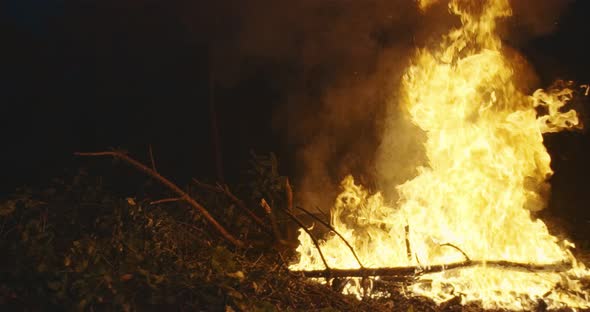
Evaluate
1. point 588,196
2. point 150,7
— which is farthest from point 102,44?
point 588,196

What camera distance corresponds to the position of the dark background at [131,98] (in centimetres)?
627

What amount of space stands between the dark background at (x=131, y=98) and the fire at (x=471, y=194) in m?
1.42

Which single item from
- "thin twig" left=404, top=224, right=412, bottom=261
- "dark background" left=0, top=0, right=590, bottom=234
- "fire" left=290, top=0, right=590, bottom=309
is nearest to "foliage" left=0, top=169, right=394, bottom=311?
"fire" left=290, top=0, right=590, bottom=309

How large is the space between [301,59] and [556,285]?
4.15 m

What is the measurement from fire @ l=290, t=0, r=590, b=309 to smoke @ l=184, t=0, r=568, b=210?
58 cm

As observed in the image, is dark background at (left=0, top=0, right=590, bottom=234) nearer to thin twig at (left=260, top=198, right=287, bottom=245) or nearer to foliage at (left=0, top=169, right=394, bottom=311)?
foliage at (left=0, top=169, right=394, bottom=311)

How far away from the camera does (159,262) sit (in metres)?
4.13

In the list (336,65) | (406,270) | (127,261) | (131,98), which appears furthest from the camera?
(131,98)

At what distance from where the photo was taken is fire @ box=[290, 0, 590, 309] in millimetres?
4621

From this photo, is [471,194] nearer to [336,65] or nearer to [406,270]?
[406,270]

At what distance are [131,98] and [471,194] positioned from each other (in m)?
4.84

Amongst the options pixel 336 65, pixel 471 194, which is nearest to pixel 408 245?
pixel 471 194

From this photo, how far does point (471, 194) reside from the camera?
4977 mm

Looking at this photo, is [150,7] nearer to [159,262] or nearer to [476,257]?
[159,262]
